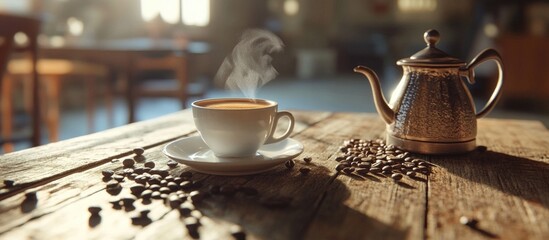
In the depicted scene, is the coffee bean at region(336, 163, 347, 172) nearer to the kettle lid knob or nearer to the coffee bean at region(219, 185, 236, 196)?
the coffee bean at region(219, 185, 236, 196)

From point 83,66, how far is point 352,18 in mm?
7673

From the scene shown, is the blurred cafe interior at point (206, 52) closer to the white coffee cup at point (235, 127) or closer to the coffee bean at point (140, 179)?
the white coffee cup at point (235, 127)

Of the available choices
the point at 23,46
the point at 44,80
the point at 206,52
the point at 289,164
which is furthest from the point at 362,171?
the point at 206,52

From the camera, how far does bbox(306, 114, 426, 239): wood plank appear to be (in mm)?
529

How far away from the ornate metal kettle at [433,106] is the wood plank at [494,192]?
38 millimetres

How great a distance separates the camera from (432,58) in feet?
3.04

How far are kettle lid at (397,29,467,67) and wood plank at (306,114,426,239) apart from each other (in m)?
0.27

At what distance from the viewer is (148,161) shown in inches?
34.2

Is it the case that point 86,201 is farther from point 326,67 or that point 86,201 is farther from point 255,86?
point 326,67

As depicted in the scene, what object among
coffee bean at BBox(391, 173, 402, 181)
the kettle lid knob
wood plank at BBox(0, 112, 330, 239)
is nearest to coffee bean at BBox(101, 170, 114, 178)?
wood plank at BBox(0, 112, 330, 239)

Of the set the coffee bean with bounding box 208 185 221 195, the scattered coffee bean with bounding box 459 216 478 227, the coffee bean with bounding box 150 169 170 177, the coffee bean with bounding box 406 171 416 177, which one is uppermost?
the scattered coffee bean with bounding box 459 216 478 227

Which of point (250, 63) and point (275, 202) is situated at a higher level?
point (250, 63)

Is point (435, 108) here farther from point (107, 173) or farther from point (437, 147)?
point (107, 173)

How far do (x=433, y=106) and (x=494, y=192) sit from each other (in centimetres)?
26
